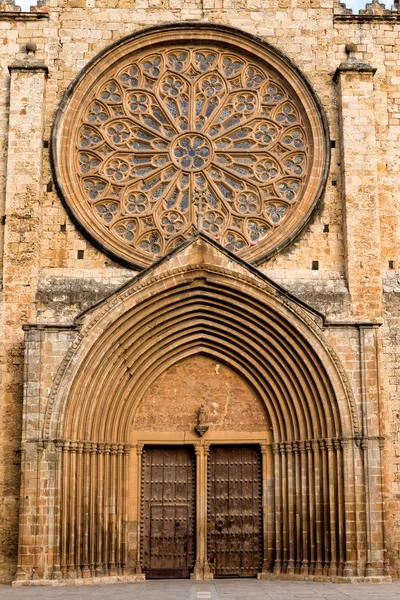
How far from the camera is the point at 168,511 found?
15.9 metres

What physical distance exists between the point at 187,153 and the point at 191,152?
0.24 feet

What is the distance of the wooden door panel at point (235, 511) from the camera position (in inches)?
621

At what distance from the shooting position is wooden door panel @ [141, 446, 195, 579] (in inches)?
619

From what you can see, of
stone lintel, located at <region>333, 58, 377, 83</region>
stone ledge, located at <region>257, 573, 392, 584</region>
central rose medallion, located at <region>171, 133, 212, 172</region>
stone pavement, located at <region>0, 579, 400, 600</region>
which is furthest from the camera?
central rose medallion, located at <region>171, 133, 212, 172</region>

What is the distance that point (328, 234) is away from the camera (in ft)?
54.6

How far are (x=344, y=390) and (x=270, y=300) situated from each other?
71.9 inches

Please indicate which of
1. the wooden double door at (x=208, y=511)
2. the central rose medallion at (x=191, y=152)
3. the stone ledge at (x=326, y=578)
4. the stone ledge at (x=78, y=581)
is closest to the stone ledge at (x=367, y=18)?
the central rose medallion at (x=191, y=152)

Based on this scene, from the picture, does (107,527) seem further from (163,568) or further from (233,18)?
(233,18)

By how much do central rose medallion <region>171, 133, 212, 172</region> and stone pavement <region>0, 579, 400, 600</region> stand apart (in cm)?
708

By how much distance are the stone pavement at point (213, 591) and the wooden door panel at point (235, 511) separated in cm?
78

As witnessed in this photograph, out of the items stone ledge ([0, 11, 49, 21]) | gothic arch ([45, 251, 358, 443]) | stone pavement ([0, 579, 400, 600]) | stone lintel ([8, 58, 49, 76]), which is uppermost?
stone ledge ([0, 11, 49, 21])

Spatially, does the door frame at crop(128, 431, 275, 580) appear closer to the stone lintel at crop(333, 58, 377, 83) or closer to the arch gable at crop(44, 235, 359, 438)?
the arch gable at crop(44, 235, 359, 438)

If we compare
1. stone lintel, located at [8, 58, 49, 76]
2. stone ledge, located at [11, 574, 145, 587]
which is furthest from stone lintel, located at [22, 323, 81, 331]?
stone lintel, located at [8, 58, 49, 76]

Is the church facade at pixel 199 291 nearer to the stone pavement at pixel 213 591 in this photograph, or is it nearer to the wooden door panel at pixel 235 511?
the wooden door panel at pixel 235 511
